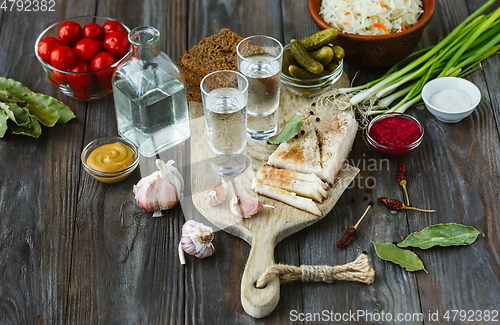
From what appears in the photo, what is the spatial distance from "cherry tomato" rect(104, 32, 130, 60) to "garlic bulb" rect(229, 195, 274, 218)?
1221 mm

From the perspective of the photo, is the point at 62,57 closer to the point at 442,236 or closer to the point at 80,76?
the point at 80,76

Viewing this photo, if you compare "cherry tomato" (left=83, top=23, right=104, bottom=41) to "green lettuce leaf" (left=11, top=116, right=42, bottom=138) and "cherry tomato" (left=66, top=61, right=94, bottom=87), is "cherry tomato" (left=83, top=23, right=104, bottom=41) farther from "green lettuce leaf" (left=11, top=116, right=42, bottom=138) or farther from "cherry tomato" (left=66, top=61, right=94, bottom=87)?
"green lettuce leaf" (left=11, top=116, right=42, bottom=138)

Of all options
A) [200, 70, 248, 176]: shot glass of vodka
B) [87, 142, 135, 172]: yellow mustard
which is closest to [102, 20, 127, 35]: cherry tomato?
[87, 142, 135, 172]: yellow mustard

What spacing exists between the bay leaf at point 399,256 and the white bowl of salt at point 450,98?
3.15ft

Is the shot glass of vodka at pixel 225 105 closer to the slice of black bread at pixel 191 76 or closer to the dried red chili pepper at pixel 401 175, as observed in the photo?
the slice of black bread at pixel 191 76

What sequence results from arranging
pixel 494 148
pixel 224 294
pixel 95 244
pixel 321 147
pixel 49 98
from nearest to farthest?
pixel 224 294
pixel 95 244
pixel 321 147
pixel 494 148
pixel 49 98

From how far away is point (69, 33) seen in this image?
2.87 m

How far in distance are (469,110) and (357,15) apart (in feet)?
2.87

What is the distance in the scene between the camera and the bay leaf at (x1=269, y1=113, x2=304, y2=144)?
8.09 ft

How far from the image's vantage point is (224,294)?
2.11 meters

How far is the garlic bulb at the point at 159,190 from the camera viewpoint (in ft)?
7.63

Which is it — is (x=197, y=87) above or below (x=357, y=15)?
below

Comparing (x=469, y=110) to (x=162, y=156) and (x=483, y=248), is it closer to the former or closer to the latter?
(x=483, y=248)

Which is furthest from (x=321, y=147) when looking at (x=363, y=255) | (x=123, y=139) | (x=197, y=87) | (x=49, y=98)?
(x=49, y=98)
